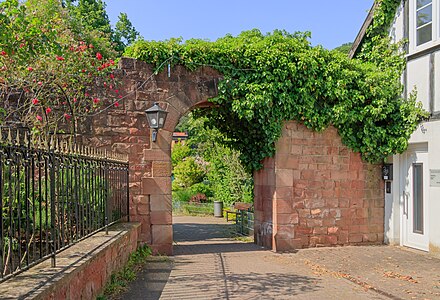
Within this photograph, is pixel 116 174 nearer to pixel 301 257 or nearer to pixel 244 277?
pixel 244 277

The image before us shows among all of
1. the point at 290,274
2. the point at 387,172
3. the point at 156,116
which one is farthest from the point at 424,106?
the point at 156,116

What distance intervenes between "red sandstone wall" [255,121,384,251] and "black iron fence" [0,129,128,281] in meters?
3.44

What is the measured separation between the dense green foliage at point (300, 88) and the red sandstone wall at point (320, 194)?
11.4 inches

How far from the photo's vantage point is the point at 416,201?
9.60 m

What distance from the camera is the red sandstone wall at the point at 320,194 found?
9500 millimetres

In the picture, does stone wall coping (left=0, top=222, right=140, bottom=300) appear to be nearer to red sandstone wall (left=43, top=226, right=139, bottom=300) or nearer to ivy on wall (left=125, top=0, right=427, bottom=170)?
red sandstone wall (left=43, top=226, right=139, bottom=300)

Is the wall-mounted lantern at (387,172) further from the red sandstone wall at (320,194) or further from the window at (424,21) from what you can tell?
the window at (424,21)

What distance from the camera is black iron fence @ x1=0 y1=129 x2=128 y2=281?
355 centimetres

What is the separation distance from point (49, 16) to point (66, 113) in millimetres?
2932

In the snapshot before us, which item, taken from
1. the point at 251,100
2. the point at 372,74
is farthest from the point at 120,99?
the point at 372,74

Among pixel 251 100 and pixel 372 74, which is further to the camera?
pixel 372 74

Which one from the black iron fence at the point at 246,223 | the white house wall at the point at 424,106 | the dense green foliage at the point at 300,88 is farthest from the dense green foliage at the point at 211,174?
the dense green foliage at the point at 300,88

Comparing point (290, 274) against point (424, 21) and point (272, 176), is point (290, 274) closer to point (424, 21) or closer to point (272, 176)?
point (272, 176)

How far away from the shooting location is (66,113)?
8.54m
